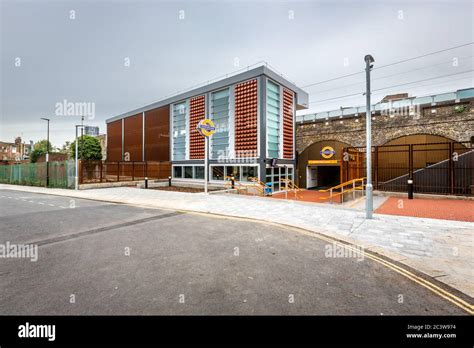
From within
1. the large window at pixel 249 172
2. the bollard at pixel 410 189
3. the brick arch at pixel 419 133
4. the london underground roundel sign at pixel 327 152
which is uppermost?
the brick arch at pixel 419 133

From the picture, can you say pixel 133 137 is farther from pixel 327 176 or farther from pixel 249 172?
pixel 327 176

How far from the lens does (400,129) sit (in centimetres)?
1870

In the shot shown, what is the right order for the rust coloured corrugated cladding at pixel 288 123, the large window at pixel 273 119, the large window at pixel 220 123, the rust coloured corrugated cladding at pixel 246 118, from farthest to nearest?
1. the rust coloured corrugated cladding at pixel 288 123
2. the large window at pixel 220 123
3. the large window at pixel 273 119
4. the rust coloured corrugated cladding at pixel 246 118

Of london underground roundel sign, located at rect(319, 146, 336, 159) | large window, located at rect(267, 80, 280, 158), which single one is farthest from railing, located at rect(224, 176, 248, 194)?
london underground roundel sign, located at rect(319, 146, 336, 159)

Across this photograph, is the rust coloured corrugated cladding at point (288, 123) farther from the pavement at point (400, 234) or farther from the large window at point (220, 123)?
the pavement at point (400, 234)

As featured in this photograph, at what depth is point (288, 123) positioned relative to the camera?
2250cm

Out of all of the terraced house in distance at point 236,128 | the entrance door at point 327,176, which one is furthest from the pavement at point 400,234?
the entrance door at point 327,176

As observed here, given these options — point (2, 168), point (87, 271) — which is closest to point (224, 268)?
point (87, 271)

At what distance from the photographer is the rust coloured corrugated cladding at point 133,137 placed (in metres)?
32.3

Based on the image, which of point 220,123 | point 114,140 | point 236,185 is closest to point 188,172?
point 220,123

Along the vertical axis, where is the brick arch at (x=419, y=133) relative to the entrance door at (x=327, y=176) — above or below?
above

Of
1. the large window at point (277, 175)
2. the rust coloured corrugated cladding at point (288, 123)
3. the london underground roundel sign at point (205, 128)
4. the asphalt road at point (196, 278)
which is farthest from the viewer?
the rust coloured corrugated cladding at point (288, 123)
